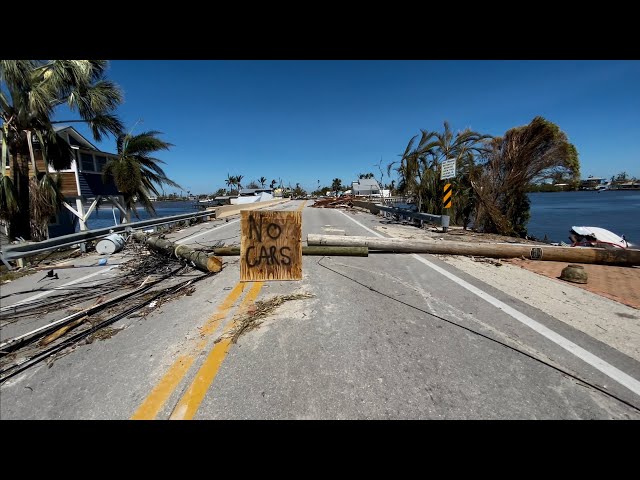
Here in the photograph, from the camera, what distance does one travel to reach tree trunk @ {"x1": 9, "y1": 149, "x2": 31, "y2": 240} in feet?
24.0

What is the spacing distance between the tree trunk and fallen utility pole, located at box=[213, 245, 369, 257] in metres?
5.48

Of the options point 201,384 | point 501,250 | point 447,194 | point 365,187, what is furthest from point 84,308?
point 365,187

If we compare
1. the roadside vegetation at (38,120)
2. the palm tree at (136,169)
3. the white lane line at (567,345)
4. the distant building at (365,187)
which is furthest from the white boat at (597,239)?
the distant building at (365,187)

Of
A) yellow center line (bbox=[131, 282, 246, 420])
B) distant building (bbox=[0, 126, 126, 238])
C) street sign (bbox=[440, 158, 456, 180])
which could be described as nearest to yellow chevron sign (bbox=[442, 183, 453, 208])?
street sign (bbox=[440, 158, 456, 180])

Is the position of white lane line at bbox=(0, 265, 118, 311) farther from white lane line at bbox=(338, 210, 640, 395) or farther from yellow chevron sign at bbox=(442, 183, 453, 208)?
yellow chevron sign at bbox=(442, 183, 453, 208)

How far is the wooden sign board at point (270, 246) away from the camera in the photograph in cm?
375

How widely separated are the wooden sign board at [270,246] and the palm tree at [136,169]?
1604cm

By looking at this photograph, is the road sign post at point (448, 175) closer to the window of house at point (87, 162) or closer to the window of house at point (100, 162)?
the window of house at point (87, 162)

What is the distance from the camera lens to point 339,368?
2.47 metres

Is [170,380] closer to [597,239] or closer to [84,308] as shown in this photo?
[84,308]
